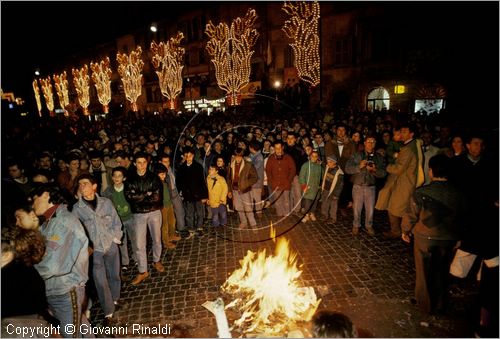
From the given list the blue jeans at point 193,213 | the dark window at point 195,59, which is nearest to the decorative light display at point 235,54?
the dark window at point 195,59

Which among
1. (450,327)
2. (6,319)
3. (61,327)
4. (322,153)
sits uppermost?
(322,153)

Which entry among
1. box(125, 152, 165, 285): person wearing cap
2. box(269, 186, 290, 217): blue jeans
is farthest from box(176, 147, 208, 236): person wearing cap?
box(269, 186, 290, 217): blue jeans

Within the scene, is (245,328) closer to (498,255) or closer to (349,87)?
(498,255)

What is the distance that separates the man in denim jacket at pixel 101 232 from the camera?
4301mm

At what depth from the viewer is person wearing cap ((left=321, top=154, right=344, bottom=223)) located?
740cm

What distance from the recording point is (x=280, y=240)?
6891mm

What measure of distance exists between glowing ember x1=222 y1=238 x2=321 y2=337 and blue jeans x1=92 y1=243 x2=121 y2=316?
1.76 metres

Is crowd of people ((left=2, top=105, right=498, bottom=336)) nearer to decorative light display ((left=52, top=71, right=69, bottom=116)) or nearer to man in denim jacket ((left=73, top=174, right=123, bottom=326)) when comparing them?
man in denim jacket ((left=73, top=174, right=123, bottom=326))

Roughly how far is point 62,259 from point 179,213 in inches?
160

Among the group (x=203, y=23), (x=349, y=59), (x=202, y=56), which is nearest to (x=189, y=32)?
(x=203, y=23)

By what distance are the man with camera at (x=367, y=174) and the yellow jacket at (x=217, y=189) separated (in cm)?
303

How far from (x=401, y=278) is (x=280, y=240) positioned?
2.60 meters

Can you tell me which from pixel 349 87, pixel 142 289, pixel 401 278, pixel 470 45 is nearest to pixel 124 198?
pixel 142 289

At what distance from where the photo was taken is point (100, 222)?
4367mm
